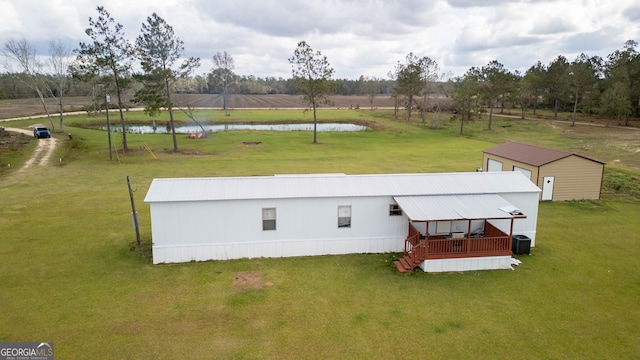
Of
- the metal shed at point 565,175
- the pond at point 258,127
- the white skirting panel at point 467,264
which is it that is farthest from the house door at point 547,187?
the pond at point 258,127

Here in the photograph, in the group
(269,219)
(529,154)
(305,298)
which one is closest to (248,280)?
(305,298)

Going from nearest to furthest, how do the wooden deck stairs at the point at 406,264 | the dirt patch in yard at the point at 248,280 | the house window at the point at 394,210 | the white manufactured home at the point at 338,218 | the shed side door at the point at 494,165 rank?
the dirt patch in yard at the point at 248,280
the wooden deck stairs at the point at 406,264
the white manufactured home at the point at 338,218
the house window at the point at 394,210
the shed side door at the point at 494,165

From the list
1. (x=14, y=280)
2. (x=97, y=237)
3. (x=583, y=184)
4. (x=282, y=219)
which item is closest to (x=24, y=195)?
(x=97, y=237)

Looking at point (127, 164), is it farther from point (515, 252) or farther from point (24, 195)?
point (515, 252)

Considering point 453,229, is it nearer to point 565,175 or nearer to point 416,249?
point 416,249

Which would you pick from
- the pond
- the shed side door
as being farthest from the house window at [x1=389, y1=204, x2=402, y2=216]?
the pond

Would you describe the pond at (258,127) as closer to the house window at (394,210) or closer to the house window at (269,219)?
the house window at (394,210)

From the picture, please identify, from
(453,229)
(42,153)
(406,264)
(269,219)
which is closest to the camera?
(406,264)
